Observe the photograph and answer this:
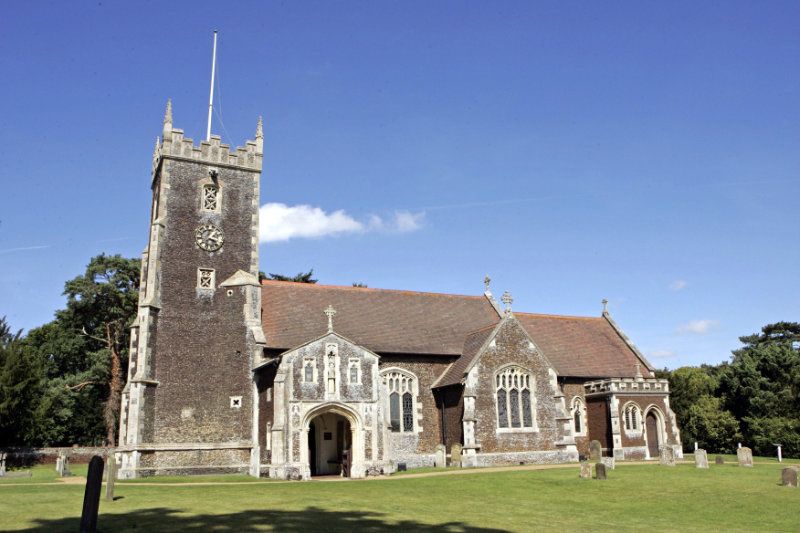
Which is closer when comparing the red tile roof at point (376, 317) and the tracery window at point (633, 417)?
the red tile roof at point (376, 317)

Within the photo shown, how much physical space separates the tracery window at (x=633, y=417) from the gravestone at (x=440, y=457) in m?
10.3

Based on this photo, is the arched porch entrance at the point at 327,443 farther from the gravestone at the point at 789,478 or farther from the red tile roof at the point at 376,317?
the gravestone at the point at 789,478

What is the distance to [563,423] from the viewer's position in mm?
33562

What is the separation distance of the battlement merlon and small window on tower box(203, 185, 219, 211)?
132cm

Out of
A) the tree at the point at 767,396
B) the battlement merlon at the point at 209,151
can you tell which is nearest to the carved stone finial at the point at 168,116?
the battlement merlon at the point at 209,151

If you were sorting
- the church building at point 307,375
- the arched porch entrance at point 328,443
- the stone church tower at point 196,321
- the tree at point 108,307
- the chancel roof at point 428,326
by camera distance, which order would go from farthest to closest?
the tree at point 108,307 → the chancel roof at point 428,326 → the arched porch entrance at point 328,443 → the stone church tower at point 196,321 → the church building at point 307,375

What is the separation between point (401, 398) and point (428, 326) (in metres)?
4.82

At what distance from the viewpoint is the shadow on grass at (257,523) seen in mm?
12430

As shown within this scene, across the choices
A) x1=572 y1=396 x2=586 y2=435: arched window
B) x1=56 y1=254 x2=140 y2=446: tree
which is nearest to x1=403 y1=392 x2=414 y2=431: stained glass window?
x1=572 y1=396 x2=586 y2=435: arched window

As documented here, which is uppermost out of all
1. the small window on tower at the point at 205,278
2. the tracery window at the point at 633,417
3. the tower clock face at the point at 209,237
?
the tower clock face at the point at 209,237

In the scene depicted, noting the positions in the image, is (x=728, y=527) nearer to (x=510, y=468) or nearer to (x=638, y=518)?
(x=638, y=518)

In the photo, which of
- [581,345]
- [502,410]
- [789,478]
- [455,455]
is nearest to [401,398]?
[455,455]

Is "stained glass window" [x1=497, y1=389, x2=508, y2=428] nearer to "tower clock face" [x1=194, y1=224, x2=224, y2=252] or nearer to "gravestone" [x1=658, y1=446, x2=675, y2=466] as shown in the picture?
"gravestone" [x1=658, y1=446, x2=675, y2=466]

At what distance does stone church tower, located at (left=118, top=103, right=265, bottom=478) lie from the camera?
2878 cm
